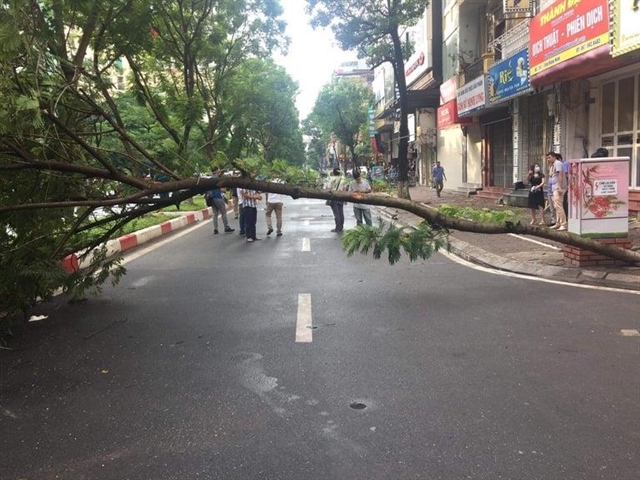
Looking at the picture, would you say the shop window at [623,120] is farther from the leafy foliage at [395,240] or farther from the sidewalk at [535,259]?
the leafy foliage at [395,240]

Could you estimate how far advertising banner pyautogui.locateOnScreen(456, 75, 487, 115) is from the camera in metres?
18.7

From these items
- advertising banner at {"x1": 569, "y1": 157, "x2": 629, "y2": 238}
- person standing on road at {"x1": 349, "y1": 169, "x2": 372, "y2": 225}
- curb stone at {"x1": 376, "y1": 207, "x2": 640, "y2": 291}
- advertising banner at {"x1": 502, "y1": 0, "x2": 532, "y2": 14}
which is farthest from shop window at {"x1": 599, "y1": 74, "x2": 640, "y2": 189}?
person standing on road at {"x1": 349, "y1": 169, "x2": 372, "y2": 225}

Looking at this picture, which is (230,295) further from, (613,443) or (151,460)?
(613,443)

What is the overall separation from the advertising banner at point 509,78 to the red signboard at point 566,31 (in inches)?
34.1

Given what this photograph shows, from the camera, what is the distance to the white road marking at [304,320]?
536 centimetres

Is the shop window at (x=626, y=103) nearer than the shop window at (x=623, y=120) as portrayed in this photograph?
No

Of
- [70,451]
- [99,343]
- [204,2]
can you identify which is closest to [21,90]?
[99,343]

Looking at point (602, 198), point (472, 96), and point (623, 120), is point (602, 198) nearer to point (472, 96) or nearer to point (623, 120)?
point (623, 120)

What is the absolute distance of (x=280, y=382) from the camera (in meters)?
4.25

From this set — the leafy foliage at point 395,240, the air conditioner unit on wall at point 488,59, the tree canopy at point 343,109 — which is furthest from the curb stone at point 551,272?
→ the tree canopy at point 343,109

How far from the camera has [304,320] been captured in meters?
5.96

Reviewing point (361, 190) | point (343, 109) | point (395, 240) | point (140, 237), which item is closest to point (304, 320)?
point (395, 240)

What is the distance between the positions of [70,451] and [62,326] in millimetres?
2907

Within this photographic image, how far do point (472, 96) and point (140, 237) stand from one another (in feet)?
42.5
